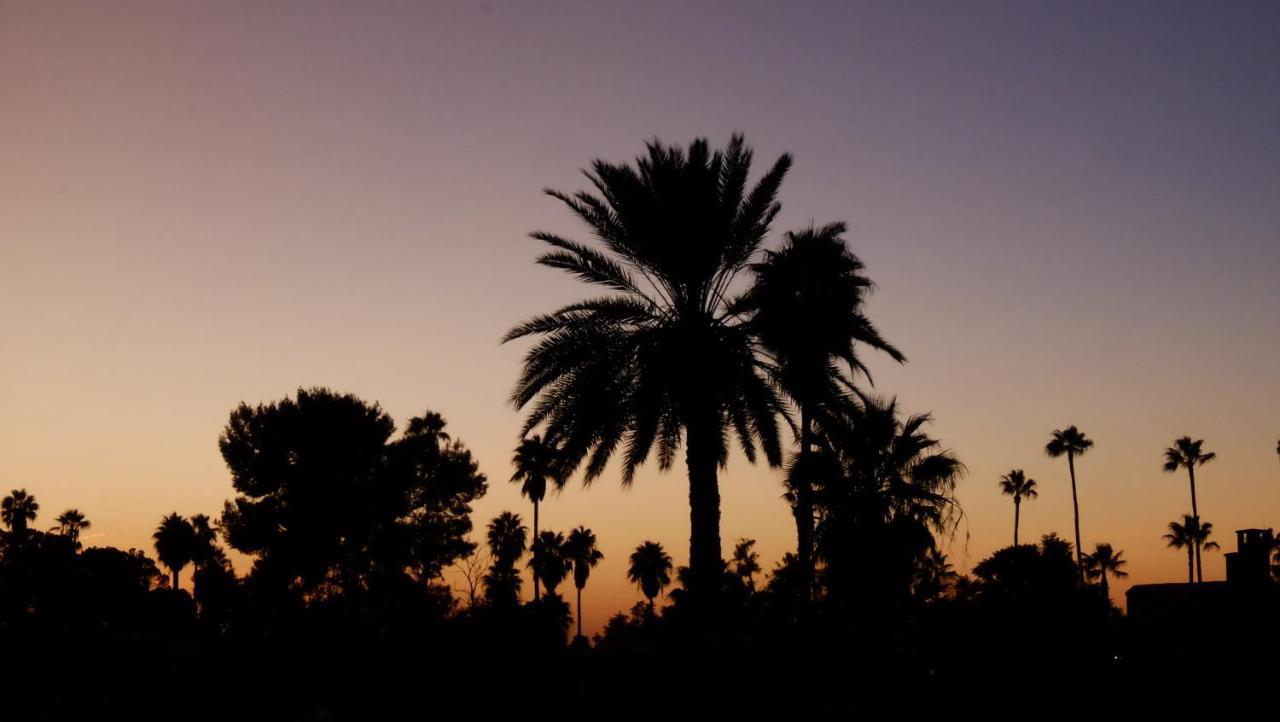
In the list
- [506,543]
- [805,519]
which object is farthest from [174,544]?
[805,519]

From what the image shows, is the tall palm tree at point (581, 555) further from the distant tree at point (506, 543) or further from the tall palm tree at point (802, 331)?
the tall palm tree at point (802, 331)

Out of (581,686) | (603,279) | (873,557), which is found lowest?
(581,686)

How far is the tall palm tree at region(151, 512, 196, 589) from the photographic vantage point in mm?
74625

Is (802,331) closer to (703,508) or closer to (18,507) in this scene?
(703,508)

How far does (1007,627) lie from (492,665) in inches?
732

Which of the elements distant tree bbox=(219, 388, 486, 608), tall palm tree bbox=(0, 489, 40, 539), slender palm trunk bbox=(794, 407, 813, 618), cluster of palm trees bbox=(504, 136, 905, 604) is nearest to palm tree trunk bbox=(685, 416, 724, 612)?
cluster of palm trees bbox=(504, 136, 905, 604)

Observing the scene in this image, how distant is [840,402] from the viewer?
977 inches

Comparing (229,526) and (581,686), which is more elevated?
(229,526)

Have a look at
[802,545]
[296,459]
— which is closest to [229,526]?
[296,459]

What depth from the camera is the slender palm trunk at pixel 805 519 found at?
105ft

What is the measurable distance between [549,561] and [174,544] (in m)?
26.6

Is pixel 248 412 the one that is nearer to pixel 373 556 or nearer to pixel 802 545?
pixel 373 556

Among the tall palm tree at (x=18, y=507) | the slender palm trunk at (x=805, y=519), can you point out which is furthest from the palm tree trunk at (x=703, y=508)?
the tall palm tree at (x=18, y=507)

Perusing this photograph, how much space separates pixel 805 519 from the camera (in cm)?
3216
